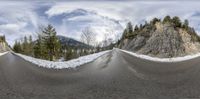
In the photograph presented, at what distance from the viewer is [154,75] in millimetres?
11859

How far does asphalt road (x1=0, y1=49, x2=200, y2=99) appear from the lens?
8.91 meters

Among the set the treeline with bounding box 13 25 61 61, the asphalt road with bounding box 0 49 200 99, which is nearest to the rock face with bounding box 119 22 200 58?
the asphalt road with bounding box 0 49 200 99

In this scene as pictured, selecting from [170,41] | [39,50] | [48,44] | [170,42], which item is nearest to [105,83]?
[170,42]

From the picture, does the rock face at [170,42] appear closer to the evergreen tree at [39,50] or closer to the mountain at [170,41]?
the mountain at [170,41]

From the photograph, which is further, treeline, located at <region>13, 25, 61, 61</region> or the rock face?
treeline, located at <region>13, 25, 61, 61</region>

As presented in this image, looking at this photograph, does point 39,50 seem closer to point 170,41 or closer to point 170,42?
point 170,41

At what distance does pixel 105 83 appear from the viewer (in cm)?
1027

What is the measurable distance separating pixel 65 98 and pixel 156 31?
53187mm

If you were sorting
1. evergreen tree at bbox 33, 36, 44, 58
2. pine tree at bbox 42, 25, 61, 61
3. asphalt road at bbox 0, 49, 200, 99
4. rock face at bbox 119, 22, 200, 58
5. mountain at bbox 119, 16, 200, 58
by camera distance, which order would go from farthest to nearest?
evergreen tree at bbox 33, 36, 44, 58 < pine tree at bbox 42, 25, 61, 61 < mountain at bbox 119, 16, 200, 58 < rock face at bbox 119, 22, 200, 58 < asphalt road at bbox 0, 49, 200, 99

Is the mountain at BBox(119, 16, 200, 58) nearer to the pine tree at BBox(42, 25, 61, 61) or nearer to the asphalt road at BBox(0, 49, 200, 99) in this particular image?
the pine tree at BBox(42, 25, 61, 61)

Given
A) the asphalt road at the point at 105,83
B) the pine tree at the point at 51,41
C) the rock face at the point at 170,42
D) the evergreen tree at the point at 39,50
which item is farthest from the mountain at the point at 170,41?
the evergreen tree at the point at 39,50

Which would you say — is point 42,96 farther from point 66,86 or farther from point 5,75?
point 5,75

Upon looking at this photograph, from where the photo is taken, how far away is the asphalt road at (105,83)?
351 inches

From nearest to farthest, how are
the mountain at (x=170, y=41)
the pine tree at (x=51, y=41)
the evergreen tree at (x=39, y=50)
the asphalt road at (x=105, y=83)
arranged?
the asphalt road at (x=105, y=83)
the mountain at (x=170, y=41)
the pine tree at (x=51, y=41)
the evergreen tree at (x=39, y=50)
